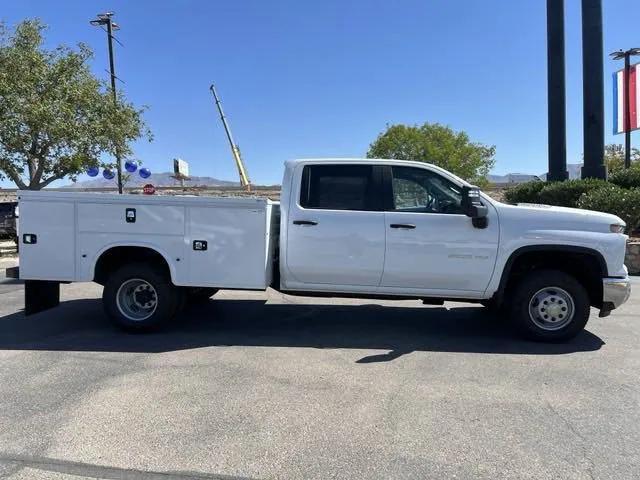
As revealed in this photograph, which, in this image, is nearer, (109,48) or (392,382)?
(392,382)

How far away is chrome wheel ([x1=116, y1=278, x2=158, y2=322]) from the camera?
6.62m

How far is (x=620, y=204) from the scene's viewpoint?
12.8 metres

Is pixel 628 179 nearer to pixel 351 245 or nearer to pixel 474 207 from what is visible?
pixel 474 207

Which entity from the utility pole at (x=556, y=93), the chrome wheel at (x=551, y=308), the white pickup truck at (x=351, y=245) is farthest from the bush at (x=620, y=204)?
the chrome wheel at (x=551, y=308)

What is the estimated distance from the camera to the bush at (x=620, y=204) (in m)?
12.8

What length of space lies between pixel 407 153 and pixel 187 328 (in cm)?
3576

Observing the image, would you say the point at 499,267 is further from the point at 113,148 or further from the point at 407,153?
the point at 407,153

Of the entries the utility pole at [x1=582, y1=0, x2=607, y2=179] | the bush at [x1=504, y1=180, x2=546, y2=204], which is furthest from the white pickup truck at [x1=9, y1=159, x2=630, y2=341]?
the utility pole at [x1=582, y1=0, x2=607, y2=179]

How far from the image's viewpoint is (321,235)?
6352 millimetres

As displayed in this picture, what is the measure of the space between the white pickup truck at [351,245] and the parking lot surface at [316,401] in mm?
560

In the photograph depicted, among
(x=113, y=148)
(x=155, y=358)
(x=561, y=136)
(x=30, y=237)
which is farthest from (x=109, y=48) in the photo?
(x=155, y=358)

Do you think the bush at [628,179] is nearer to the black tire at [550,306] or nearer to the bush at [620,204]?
the bush at [620,204]

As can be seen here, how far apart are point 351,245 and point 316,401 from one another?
220 cm

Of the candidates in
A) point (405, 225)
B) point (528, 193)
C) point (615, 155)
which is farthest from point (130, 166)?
point (615, 155)
